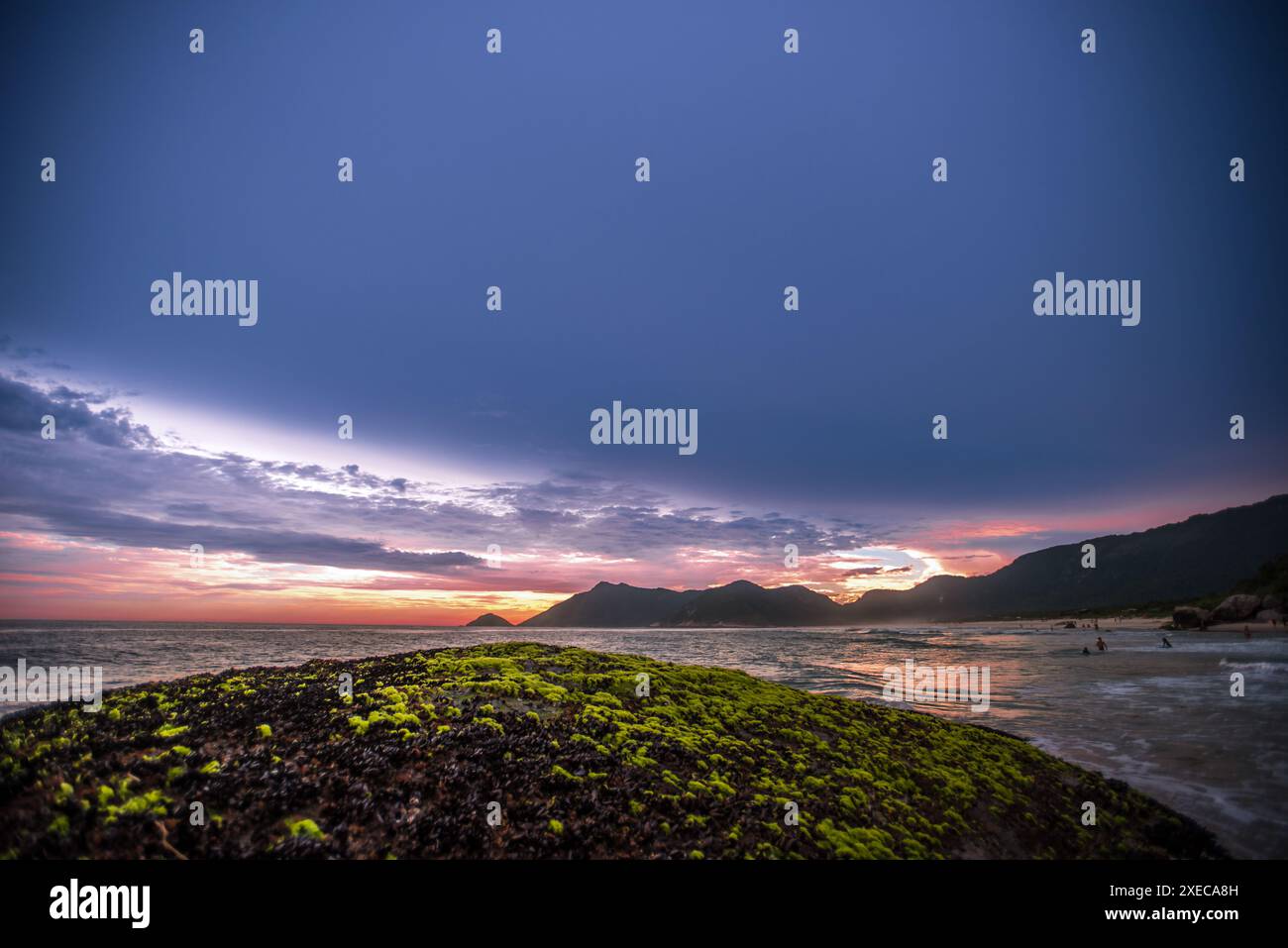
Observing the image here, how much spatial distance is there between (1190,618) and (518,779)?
11282 centimetres

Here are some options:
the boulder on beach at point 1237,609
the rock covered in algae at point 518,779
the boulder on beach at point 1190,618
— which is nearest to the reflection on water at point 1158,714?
the rock covered in algae at point 518,779

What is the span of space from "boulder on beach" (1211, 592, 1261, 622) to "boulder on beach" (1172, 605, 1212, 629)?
4.36 ft

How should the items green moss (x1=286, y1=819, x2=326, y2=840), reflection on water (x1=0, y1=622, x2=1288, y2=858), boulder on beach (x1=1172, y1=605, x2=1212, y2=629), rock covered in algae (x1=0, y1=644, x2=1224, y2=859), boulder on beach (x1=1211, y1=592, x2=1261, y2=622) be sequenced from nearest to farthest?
green moss (x1=286, y1=819, x2=326, y2=840)
rock covered in algae (x1=0, y1=644, x2=1224, y2=859)
reflection on water (x1=0, y1=622, x2=1288, y2=858)
boulder on beach (x1=1211, y1=592, x2=1261, y2=622)
boulder on beach (x1=1172, y1=605, x2=1212, y2=629)

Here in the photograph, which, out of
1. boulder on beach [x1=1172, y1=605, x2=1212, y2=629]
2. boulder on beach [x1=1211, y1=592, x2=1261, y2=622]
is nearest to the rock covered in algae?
boulder on beach [x1=1172, y1=605, x2=1212, y2=629]

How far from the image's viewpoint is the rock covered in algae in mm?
7324

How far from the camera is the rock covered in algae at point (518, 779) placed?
7324mm

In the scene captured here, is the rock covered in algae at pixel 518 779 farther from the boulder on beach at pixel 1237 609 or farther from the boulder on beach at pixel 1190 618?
the boulder on beach at pixel 1237 609

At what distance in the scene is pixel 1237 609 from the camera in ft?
252

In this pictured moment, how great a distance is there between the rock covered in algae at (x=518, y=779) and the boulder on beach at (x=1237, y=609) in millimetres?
99418

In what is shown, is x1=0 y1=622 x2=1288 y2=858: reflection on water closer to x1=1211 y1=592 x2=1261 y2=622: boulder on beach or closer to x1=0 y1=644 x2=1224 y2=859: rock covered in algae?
x1=0 y1=644 x2=1224 y2=859: rock covered in algae
